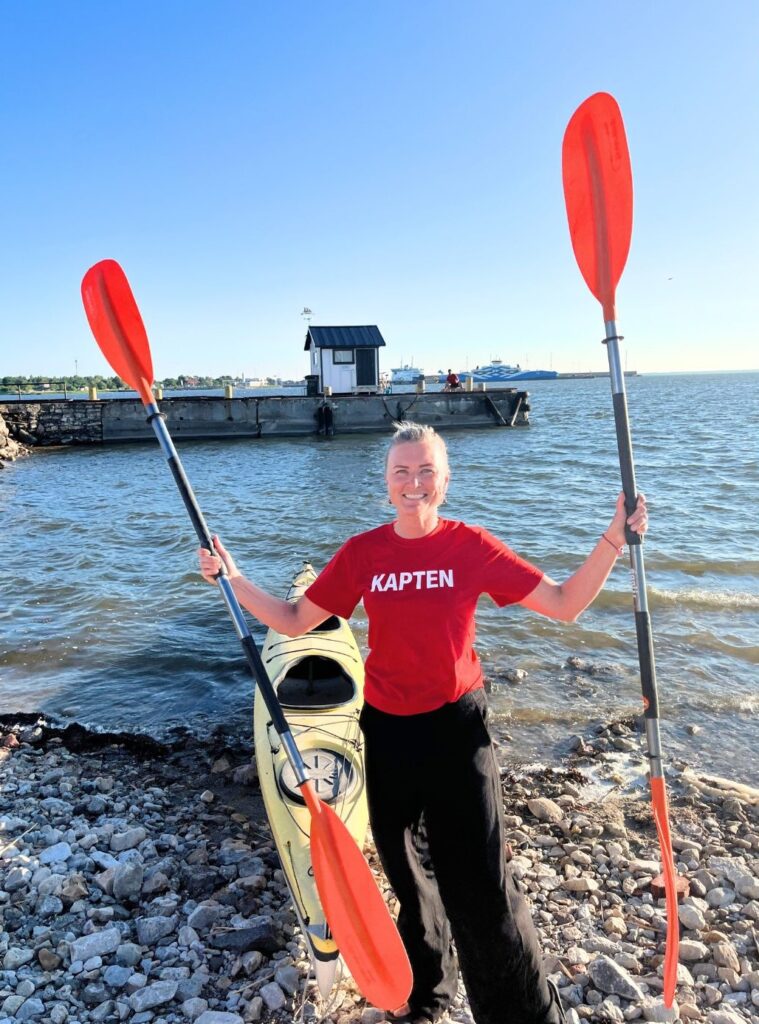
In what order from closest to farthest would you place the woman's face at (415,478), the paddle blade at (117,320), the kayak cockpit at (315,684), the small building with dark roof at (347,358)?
1. the woman's face at (415,478)
2. the paddle blade at (117,320)
3. the kayak cockpit at (315,684)
4. the small building with dark roof at (347,358)

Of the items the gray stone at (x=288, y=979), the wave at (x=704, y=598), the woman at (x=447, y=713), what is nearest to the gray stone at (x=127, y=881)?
the gray stone at (x=288, y=979)

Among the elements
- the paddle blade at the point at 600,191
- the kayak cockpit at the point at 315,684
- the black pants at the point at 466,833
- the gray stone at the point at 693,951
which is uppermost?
the paddle blade at the point at 600,191

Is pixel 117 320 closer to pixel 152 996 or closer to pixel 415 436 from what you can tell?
pixel 415 436

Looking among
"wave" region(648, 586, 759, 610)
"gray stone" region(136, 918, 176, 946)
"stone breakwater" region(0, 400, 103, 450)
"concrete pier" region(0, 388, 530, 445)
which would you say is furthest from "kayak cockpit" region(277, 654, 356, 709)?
"stone breakwater" region(0, 400, 103, 450)

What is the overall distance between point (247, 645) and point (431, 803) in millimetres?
1036

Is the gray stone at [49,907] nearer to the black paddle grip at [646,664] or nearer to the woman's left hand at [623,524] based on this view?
the black paddle grip at [646,664]

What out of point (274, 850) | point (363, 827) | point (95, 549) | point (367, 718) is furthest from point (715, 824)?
point (95, 549)

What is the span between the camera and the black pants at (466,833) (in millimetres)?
2268

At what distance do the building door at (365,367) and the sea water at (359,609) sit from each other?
13362 mm

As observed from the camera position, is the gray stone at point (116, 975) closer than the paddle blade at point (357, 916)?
No

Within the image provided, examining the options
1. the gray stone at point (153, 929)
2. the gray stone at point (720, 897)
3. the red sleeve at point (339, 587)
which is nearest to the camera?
the red sleeve at point (339, 587)

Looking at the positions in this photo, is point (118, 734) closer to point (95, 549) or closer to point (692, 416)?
point (95, 549)

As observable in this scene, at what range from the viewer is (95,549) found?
40.9 ft

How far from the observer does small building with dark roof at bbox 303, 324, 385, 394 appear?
1380 inches
